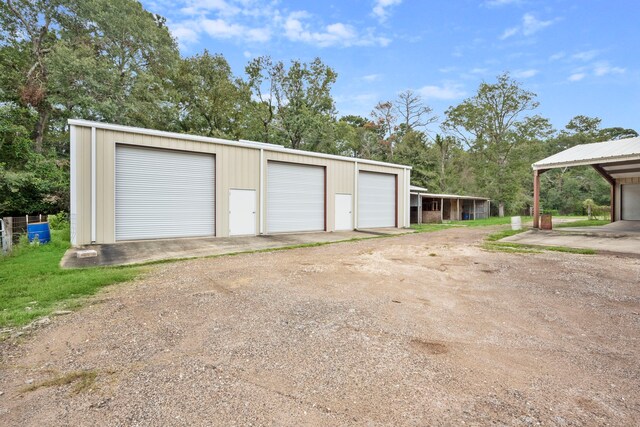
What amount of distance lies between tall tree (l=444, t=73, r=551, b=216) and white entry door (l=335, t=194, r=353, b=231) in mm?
21405

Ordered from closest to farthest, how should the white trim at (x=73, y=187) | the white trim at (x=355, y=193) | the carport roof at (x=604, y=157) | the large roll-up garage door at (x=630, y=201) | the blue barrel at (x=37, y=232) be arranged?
the white trim at (x=73, y=187) → the blue barrel at (x=37, y=232) → the carport roof at (x=604, y=157) → the white trim at (x=355, y=193) → the large roll-up garage door at (x=630, y=201)

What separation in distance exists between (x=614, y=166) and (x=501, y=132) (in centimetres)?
1588

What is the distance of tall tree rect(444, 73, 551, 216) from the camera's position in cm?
2911

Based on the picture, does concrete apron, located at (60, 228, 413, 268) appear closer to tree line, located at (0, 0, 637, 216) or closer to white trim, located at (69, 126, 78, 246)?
white trim, located at (69, 126, 78, 246)

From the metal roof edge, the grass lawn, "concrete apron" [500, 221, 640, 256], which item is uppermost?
the metal roof edge

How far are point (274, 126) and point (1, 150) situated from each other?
53.3 ft

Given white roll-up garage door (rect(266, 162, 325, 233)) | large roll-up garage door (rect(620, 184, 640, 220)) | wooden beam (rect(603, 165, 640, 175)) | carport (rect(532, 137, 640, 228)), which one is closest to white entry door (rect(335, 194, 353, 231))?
white roll-up garage door (rect(266, 162, 325, 233))

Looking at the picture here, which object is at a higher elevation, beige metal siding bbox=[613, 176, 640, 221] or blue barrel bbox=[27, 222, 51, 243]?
beige metal siding bbox=[613, 176, 640, 221]

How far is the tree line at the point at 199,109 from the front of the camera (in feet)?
54.6

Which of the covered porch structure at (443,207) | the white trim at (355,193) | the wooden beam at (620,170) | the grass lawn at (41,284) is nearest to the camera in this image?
the grass lawn at (41,284)

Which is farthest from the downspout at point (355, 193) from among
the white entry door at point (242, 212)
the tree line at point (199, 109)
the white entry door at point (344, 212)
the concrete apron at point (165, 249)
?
the tree line at point (199, 109)

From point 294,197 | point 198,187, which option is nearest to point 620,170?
point 294,197

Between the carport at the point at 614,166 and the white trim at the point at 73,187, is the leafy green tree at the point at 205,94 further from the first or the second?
the carport at the point at 614,166

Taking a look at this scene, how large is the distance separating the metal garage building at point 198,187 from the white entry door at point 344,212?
0.05 meters
